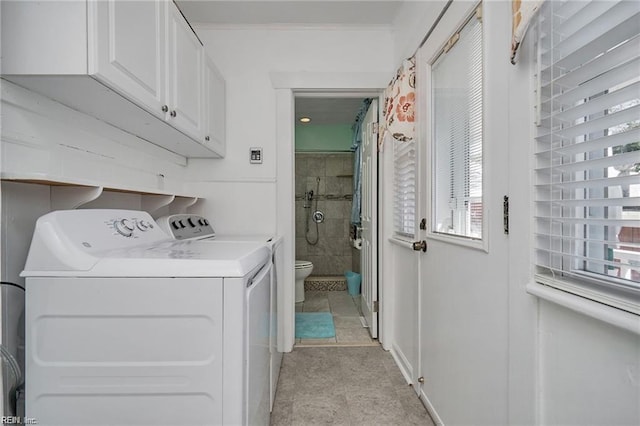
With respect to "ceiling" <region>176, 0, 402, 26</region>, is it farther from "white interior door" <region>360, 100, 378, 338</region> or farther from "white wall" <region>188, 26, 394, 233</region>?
"white interior door" <region>360, 100, 378, 338</region>

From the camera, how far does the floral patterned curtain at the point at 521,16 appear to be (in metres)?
0.79

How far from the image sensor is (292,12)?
224cm

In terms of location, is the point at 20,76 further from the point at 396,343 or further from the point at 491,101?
the point at 396,343

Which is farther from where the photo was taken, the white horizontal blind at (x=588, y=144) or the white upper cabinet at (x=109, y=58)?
the white upper cabinet at (x=109, y=58)

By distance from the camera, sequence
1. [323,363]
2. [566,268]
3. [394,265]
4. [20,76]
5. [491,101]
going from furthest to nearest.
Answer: [394,265] → [323,363] → [491,101] → [20,76] → [566,268]

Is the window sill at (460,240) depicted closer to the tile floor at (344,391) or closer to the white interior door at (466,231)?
the white interior door at (466,231)

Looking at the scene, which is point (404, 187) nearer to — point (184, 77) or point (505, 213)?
point (505, 213)

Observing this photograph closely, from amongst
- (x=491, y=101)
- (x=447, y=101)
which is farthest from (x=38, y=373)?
(x=447, y=101)

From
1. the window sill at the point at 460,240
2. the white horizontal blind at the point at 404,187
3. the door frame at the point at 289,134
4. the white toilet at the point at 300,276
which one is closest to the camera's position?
the window sill at the point at 460,240

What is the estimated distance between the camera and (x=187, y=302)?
0.86 m

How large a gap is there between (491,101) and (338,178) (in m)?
3.67

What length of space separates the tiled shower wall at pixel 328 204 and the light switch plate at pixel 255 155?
230cm

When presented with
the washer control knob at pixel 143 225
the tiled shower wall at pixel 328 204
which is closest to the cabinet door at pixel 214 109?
the washer control knob at pixel 143 225

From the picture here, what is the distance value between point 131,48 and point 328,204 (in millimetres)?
3728
